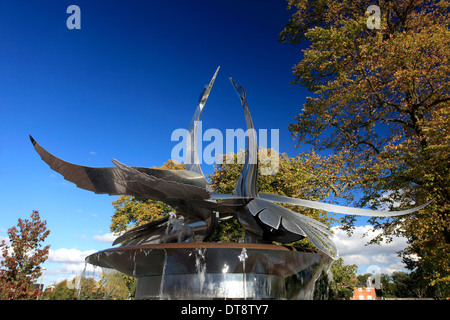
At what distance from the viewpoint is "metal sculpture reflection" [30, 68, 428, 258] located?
6014 millimetres

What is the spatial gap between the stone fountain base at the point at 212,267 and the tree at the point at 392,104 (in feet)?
26.4

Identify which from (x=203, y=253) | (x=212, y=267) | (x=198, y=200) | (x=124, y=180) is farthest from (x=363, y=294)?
(x=124, y=180)

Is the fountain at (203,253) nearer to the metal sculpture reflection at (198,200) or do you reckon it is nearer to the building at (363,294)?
the metal sculpture reflection at (198,200)

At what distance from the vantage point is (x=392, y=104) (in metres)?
15.3

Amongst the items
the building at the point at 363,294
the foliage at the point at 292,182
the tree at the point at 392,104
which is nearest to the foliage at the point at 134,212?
the foliage at the point at 292,182

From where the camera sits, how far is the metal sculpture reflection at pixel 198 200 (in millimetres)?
6014

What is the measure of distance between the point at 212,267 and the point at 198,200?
160 cm

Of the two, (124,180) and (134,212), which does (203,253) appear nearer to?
(124,180)

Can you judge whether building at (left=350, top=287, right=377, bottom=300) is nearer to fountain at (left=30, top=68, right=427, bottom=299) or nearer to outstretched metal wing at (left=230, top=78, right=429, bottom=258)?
outstretched metal wing at (left=230, top=78, right=429, bottom=258)

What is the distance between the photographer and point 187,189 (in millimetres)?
6555
